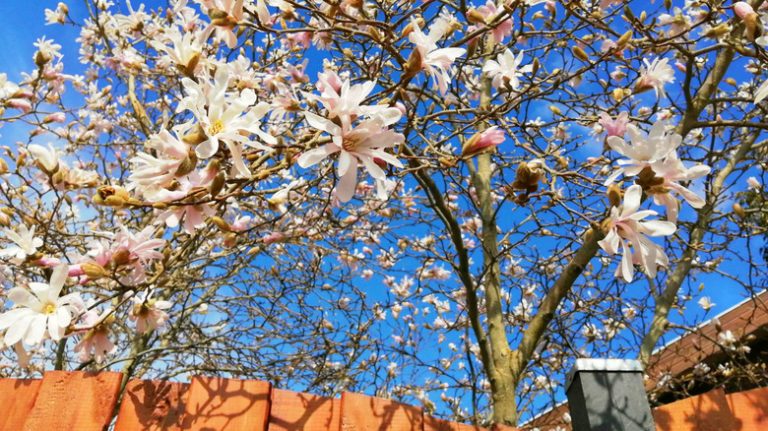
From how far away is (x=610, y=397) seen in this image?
4.74ft

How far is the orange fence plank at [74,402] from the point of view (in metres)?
1.42

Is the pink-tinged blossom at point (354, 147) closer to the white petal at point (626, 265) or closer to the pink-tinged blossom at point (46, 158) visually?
the white petal at point (626, 265)

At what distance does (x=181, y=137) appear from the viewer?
104 cm

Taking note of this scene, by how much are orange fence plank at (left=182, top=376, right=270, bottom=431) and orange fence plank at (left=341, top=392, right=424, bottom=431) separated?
208mm

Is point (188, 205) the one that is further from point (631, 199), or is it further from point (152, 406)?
point (631, 199)

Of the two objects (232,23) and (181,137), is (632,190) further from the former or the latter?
(232,23)

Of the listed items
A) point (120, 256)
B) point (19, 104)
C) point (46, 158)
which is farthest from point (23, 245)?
point (19, 104)

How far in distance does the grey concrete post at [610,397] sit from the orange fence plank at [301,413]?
643 mm

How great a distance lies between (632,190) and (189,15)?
2.19 meters

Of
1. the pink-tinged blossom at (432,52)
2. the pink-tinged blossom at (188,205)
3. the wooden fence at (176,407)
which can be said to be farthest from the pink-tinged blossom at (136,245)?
the pink-tinged blossom at (432,52)

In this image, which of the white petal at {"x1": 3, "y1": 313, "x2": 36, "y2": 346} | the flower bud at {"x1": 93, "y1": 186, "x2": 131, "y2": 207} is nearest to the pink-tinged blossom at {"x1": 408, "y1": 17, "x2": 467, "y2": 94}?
the flower bud at {"x1": 93, "y1": 186, "x2": 131, "y2": 207}

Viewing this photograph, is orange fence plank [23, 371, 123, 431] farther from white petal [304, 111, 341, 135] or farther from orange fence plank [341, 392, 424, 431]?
white petal [304, 111, 341, 135]

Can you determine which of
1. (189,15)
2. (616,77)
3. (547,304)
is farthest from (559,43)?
(189,15)

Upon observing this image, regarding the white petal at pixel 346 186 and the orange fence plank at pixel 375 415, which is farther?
the orange fence plank at pixel 375 415
